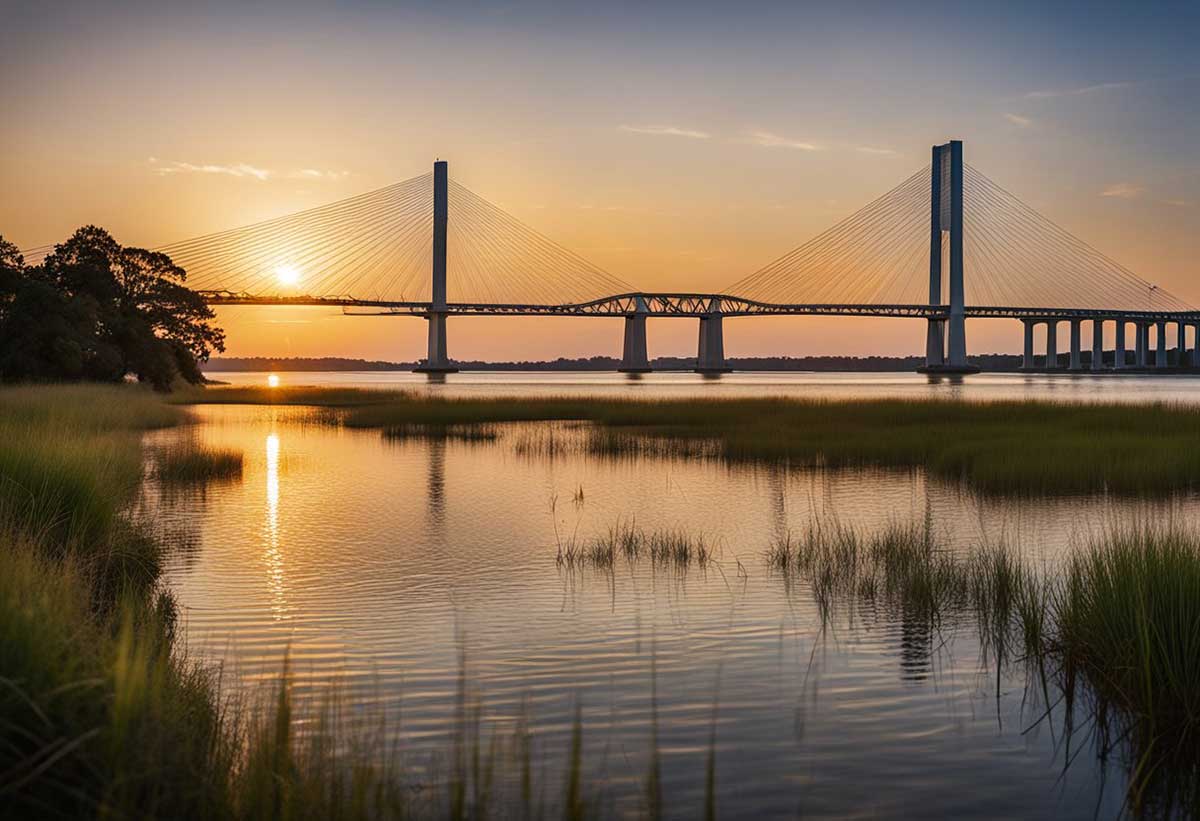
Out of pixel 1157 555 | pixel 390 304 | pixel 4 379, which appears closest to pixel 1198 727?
pixel 1157 555

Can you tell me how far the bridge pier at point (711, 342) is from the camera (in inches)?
5162

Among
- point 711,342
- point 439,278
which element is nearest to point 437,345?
point 439,278

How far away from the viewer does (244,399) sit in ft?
207

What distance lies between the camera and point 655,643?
9008 mm

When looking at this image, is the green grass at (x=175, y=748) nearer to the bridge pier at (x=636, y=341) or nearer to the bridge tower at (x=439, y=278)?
the bridge tower at (x=439, y=278)

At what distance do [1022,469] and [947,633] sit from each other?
12440 mm

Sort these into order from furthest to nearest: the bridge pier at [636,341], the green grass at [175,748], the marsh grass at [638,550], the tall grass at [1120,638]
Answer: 1. the bridge pier at [636,341]
2. the marsh grass at [638,550]
3. the tall grass at [1120,638]
4. the green grass at [175,748]

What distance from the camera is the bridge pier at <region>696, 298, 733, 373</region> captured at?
430 feet

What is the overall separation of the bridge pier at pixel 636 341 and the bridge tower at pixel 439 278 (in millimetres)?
24911

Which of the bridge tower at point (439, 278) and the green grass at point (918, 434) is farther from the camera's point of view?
the bridge tower at point (439, 278)

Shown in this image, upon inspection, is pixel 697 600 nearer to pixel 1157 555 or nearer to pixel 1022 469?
pixel 1157 555

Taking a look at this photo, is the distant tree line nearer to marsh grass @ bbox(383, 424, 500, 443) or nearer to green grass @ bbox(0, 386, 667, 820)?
marsh grass @ bbox(383, 424, 500, 443)

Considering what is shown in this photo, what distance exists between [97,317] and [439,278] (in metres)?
59.4

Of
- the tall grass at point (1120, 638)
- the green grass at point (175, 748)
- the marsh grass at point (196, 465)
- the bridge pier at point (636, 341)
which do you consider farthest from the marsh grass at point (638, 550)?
the bridge pier at point (636, 341)
